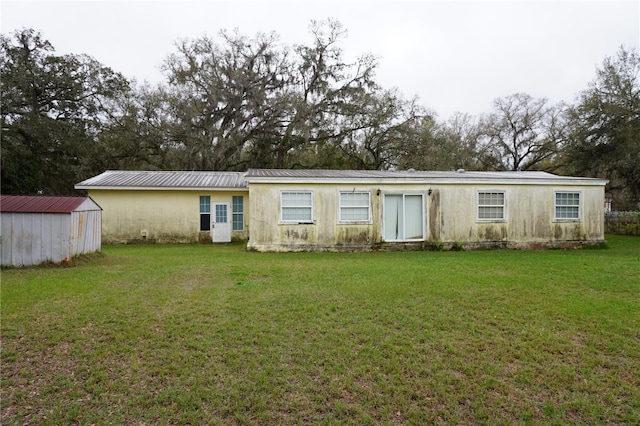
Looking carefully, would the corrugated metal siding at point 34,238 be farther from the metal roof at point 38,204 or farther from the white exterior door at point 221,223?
the white exterior door at point 221,223

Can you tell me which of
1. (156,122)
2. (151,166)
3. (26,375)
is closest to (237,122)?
(156,122)

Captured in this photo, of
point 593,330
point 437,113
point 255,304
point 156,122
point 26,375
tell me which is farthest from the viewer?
point 437,113

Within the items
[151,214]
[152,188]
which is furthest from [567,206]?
[151,214]

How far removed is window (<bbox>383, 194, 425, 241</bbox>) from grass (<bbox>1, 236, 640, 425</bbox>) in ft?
18.6

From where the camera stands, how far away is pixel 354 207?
12672 mm


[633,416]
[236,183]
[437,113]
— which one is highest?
[437,113]

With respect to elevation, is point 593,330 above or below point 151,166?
below

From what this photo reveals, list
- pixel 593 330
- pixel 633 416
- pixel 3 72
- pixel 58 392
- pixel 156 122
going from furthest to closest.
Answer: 1. pixel 156 122
2. pixel 3 72
3. pixel 593 330
4. pixel 58 392
5. pixel 633 416

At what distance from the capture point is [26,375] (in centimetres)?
346

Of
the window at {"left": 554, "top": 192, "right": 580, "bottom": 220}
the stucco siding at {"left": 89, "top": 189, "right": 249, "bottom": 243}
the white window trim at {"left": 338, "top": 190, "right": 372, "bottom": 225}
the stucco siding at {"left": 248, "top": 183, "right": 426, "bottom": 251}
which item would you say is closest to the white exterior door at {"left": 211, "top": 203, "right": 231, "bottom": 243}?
the stucco siding at {"left": 89, "top": 189, "right": 249, "bottom": 243}

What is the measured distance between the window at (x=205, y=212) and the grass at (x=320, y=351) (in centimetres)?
838

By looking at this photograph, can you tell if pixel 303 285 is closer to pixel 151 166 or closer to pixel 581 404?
pixel 581 404

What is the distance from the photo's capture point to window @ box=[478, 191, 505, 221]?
13.2m

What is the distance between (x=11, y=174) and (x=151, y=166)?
7881mm
